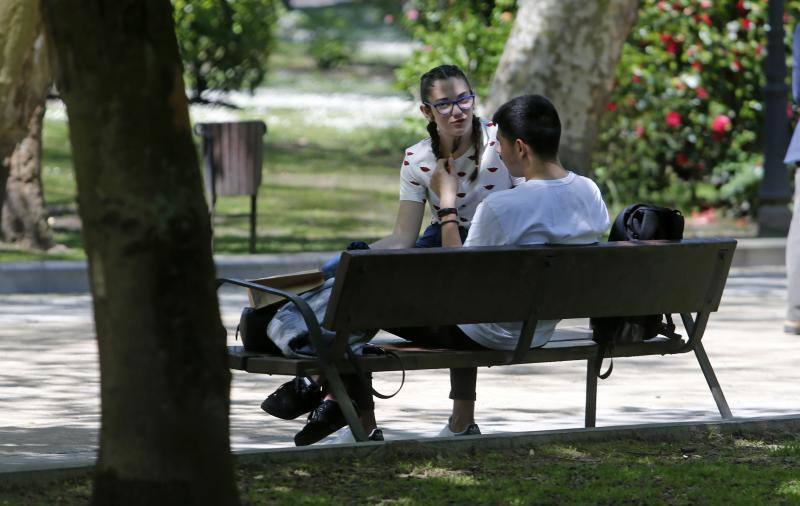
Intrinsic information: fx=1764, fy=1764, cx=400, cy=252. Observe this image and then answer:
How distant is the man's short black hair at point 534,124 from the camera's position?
6047 millimetres

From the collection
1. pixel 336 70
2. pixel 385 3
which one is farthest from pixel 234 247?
pixel 385 3

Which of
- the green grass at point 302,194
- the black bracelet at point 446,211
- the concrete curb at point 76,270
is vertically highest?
the black bracelet at point 446,211

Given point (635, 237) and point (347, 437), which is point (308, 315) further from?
point (635, 237)

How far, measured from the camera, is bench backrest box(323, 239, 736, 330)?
18.5ft

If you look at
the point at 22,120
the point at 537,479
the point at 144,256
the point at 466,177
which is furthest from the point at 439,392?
the point at 22,120

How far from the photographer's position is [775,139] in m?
13.7

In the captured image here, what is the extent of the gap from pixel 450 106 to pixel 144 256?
2390 mm

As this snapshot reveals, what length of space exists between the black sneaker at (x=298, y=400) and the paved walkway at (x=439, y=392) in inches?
6.7

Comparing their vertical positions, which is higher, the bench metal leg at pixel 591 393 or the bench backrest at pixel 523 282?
the bench backrest at pixel 523 282

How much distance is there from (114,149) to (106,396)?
2.11 ft

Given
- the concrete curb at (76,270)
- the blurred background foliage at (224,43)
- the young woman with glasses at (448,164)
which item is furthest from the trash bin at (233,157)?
the blurred background foliage at (224,43)

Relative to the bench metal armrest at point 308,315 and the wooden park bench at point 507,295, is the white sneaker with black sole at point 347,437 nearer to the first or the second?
the wooden park bench at point 507,295

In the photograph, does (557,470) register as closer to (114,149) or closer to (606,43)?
(114,149)

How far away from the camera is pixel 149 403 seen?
443 centimetres
